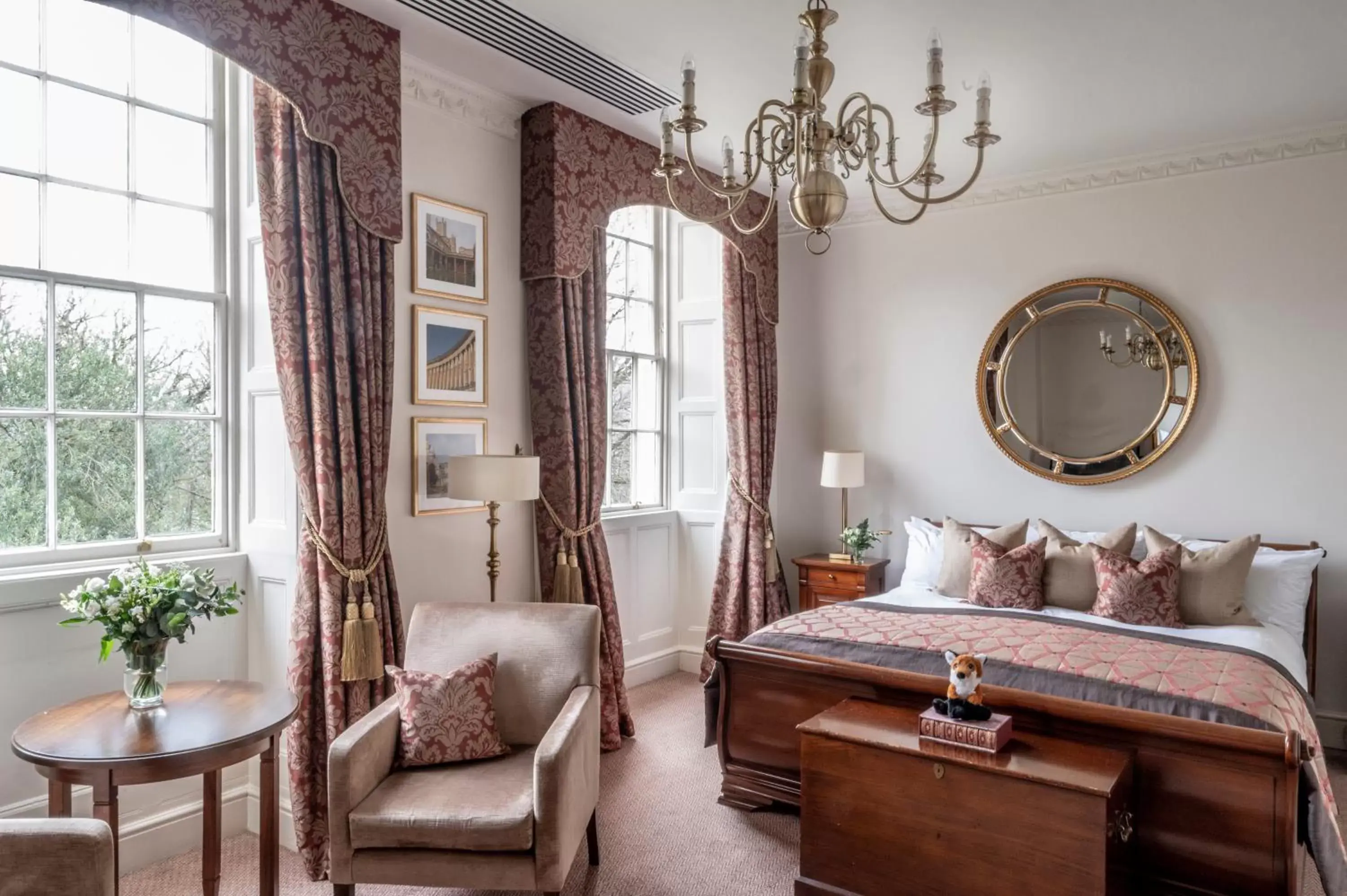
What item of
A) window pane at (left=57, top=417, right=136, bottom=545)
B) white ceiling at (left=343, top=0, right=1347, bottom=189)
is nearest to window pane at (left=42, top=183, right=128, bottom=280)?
window pane at (left=57, top=417, right=136, bottom=545)

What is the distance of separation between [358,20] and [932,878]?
3.42 m

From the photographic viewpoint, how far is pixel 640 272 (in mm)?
5406

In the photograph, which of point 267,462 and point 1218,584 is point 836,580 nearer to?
point 1218,584

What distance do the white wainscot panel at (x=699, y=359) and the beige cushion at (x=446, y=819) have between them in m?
3.24

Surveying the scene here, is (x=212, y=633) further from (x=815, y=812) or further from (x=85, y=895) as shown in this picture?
(x=815, y=812)

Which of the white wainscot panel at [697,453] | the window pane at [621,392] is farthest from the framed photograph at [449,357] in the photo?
the white wainscot panel at [697,453]

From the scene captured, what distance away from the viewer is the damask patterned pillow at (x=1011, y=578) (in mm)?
4152

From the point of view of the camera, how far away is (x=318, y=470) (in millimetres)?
3004

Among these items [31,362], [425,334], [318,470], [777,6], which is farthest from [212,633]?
[777,6]

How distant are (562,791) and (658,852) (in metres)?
0.86

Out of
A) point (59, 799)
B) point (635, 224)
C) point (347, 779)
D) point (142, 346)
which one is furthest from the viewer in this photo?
point (635, 224)

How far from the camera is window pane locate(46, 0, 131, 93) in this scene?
2893mm

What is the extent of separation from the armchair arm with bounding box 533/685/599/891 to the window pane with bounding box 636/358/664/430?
2750mm

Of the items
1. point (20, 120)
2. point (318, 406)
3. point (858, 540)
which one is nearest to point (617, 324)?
point (858, 540)
